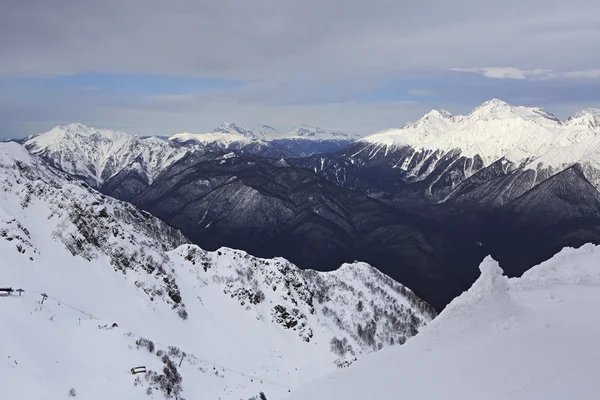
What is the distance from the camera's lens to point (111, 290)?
274ft

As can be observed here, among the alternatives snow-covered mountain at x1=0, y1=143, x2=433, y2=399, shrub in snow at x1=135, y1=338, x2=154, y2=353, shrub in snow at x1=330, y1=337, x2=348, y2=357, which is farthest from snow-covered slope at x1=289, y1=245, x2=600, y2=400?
shrub in snow at x1=330, y1=337, x2=348, y2=357

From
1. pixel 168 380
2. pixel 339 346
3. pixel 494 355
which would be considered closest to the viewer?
pixel 494 355

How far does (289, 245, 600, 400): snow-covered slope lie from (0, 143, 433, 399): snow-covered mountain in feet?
63.4

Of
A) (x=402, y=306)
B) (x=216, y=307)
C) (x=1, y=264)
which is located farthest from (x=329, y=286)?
(x=1, y=264)

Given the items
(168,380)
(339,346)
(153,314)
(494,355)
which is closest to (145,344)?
(168,380)

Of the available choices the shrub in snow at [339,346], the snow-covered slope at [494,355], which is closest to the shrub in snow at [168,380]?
the snow-covered slope at [494,355]

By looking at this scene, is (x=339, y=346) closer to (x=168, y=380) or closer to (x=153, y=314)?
(x=153, y=314)

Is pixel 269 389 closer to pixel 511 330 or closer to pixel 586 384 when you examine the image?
pixel 511 330

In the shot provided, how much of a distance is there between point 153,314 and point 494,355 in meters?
71.8

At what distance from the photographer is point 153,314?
8494cm

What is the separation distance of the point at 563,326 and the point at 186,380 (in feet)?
159

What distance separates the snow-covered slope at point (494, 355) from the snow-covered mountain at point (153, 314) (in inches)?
760

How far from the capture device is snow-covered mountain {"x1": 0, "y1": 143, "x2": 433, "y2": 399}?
50.4 meters

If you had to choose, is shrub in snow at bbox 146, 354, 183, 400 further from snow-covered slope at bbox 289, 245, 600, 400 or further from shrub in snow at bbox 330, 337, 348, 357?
shrub in snow at bbox 330, 337, 348, 357
